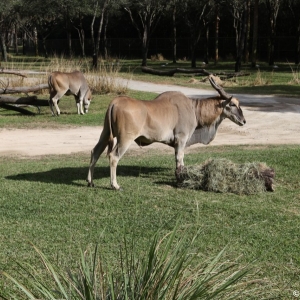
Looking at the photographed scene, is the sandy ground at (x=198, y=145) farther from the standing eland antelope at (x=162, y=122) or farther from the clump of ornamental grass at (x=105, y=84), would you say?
the clump of ornamental grass at (x=105, y=84)

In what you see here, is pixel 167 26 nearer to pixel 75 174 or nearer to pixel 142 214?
pixel 75 174

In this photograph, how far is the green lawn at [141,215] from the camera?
5.98 m

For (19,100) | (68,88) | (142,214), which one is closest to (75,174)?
(142,214)

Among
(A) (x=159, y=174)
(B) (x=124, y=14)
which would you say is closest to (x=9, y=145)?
(A) (x=159, y=174)

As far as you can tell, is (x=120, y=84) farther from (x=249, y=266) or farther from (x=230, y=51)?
(x=230, y=51)

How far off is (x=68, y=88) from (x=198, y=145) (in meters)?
7.07

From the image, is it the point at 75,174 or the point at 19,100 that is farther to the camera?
the point at 19,100

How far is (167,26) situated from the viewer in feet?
204

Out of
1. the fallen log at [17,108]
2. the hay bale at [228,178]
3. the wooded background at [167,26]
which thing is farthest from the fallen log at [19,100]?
the wooded background at [167,26]

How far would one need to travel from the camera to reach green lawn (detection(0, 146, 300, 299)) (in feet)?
19.6

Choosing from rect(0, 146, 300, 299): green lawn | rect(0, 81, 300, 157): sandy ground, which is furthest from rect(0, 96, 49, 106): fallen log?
rect(0, 146, 300, 299): green lawn

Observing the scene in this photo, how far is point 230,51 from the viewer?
57344 mm

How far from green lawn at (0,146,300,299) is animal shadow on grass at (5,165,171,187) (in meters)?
0.02

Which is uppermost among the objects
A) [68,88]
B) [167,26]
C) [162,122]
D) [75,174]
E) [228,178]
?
[167,26]
